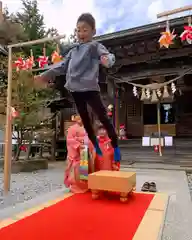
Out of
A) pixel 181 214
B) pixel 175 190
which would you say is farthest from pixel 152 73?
pixel 181 214

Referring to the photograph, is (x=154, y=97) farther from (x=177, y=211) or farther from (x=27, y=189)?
(x=177, y=211)

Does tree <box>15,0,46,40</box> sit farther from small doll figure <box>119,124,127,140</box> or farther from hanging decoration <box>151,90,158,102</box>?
hanging decoration <box>151,90,158,102</box>

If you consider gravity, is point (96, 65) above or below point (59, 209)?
above

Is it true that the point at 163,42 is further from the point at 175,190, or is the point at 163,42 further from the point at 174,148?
the point at 174,148

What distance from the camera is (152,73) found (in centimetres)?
899

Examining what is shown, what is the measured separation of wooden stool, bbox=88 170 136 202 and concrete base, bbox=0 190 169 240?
0.42 metres

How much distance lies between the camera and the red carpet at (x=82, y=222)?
2197mm

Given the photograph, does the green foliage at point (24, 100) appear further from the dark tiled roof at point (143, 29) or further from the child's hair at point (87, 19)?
the child's hair at point (87, 19)

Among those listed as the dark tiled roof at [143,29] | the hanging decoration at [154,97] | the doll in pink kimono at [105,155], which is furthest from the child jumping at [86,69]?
the hanging decoration at [154,97]

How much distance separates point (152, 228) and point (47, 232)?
109 cm

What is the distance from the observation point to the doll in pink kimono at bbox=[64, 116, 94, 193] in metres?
4.32

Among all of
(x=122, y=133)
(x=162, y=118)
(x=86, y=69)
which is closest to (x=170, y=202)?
(x=86, y=69)

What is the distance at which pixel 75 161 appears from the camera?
177 inches

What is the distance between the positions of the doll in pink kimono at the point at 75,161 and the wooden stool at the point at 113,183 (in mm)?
715
